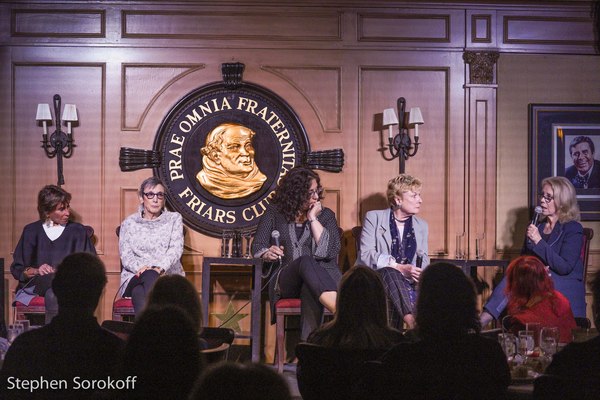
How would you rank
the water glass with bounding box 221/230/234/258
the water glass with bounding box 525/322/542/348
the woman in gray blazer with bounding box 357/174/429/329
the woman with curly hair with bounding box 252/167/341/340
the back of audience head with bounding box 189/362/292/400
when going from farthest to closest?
the water glass with bounding box 221/230/234/258 < the woman in gray blazer with bounding box 357/174/429/329 < the woman with curly hair with bounding box 252/167/341/340 < the water glass with bounding box 525/322/542/348 < the back of audience head with bounding box 189/362/292/400

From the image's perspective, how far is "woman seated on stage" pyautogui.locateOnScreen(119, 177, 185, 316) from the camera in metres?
5.26

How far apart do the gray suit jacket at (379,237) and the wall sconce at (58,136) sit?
2342 millimetres

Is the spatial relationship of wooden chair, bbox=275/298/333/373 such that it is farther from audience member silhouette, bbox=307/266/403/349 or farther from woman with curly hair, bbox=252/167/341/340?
audience member silhouette, bbox=307/266/403/349

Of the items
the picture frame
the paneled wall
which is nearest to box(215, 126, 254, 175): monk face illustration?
the paneled wall

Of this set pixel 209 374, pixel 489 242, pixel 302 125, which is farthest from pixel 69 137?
pixel 209 374

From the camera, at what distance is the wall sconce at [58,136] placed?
578cm

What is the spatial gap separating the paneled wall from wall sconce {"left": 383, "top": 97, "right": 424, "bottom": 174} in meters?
0.09

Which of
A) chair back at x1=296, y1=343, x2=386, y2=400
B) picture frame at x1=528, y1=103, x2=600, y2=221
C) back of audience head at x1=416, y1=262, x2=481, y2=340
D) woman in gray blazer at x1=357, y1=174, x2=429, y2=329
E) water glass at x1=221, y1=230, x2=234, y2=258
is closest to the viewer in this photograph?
back of audience head at x1=416, y1=262, x2=481, y2=340

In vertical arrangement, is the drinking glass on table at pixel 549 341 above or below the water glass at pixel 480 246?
below

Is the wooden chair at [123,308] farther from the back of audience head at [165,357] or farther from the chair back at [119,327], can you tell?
the back of audience head at [165,357]

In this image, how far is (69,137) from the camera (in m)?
5.87

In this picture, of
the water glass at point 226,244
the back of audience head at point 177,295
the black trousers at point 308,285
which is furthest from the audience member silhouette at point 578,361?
the water glass at point 226,244

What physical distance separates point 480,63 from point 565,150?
95 centimetres

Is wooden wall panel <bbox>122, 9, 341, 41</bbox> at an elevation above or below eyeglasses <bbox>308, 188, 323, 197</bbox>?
above
